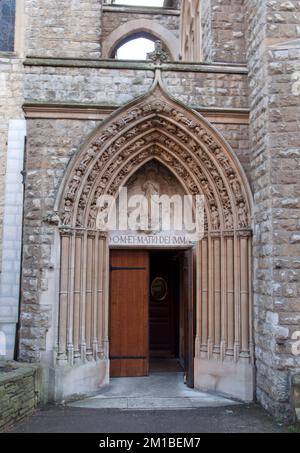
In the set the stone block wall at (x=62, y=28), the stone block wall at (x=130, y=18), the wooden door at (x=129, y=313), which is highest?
the stone block wall at (x=130, y=18)

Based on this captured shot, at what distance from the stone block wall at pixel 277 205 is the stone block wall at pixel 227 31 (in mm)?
809

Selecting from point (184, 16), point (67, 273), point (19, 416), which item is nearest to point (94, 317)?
point (67, 273)

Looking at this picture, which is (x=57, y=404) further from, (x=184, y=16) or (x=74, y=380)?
(x=184, y=16)

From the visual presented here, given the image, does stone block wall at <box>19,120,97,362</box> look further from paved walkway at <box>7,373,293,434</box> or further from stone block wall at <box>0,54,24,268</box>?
stone block wall at <box>0,54,24,268</box>

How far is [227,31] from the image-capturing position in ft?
22.4

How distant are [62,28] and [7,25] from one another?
156 cm

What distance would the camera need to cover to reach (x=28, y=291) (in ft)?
20.0

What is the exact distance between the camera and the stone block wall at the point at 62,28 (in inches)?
378

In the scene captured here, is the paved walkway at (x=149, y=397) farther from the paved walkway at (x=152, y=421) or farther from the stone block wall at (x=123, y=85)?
the stone block wall at (x=123, y=85)

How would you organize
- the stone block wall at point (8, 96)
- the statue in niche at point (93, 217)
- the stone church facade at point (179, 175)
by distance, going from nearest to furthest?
the stone church facade at point (179, 175)
the statue in niche at point (93, 217)
the stone block wall at point (8, 96)

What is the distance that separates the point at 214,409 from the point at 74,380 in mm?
1937

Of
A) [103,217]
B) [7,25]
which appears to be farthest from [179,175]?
[7,25]

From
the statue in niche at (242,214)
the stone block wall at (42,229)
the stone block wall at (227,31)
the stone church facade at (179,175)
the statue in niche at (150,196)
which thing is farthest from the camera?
the statue in niche at (150,196)

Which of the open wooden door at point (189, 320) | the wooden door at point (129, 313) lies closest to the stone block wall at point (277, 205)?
the open wooden door at point (189, 320)
